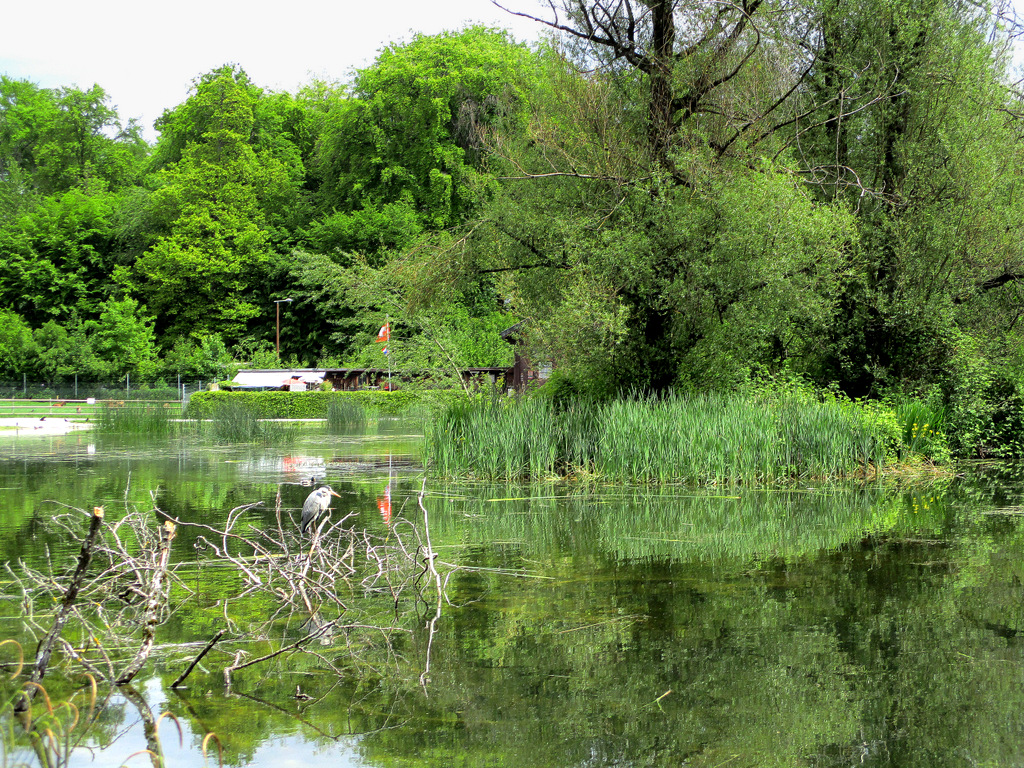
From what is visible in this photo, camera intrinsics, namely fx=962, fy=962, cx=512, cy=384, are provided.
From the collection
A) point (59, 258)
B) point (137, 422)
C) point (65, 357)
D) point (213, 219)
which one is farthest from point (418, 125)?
point (137, 422)

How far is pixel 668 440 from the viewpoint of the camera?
14609mm

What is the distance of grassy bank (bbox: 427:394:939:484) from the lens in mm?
14578

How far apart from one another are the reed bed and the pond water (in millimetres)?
3246

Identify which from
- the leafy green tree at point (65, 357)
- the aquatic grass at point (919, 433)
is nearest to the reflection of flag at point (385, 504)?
the aquatic grass at point (919, 433)

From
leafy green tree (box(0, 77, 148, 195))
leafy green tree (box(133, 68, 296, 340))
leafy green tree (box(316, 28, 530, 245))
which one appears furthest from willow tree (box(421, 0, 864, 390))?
leafy green tree (box(0, 77, 148, 195))

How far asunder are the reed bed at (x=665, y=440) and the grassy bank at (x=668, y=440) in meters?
0.02

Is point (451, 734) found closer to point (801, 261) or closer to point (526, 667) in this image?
point (526, 667)

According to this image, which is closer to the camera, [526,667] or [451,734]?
[451,734]

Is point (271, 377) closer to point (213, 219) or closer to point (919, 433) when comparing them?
point (213, 219)

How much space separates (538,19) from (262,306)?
125ft

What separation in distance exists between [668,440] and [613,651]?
9.16 metres

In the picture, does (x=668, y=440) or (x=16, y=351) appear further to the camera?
(x=16, y=351)

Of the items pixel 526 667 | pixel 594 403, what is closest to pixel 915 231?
pixel 594 403

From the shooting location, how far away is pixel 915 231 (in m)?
18.0
